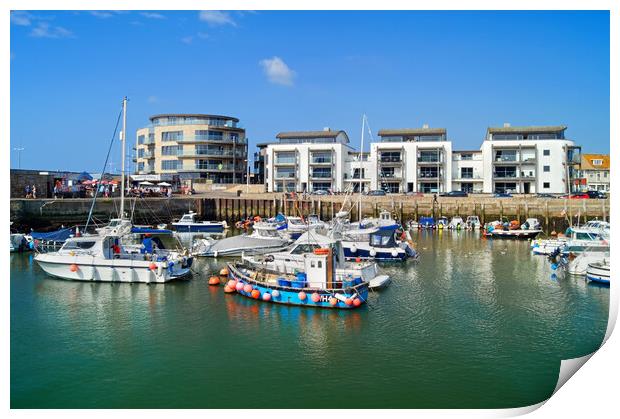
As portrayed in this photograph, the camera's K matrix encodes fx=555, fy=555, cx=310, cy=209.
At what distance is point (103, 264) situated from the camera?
2930 centimetres

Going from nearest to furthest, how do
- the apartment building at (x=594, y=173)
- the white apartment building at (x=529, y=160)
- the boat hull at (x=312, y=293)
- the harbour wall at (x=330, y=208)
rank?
the boat hull at (x=312, y=293)
the harbour wall at (x=330, y=208)
the white apartment building at (x=529, y=160)
the apartment building at (x=594, y=173)

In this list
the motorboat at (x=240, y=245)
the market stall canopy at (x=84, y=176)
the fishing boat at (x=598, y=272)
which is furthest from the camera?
the market stall canopy at (x=84, y=176)

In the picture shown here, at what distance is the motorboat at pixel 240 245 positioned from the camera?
39844 millimetres

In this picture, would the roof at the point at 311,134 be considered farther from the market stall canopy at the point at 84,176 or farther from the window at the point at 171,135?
the market stall canopy at the point at 84,176

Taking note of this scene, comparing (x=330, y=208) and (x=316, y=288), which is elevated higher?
(x=330, y=208)

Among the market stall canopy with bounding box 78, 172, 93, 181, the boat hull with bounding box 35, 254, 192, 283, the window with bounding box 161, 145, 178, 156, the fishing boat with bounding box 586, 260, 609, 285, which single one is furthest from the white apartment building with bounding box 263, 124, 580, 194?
the fishing boat with bounding box 586, 260, 609, 285

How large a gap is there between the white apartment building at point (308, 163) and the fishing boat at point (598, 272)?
52.2 meters

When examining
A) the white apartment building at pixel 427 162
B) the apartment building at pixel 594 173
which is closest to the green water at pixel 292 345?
the white apartment building at pixel 427 162

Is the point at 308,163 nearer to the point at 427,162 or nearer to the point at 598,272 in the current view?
the point at 427,162

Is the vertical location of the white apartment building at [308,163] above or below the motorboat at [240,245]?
above

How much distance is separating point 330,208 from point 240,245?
1169 inches

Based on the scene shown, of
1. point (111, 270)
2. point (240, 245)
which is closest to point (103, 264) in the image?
point (111, 270)

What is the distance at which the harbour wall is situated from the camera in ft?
189

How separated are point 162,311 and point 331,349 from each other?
28.4 feet
